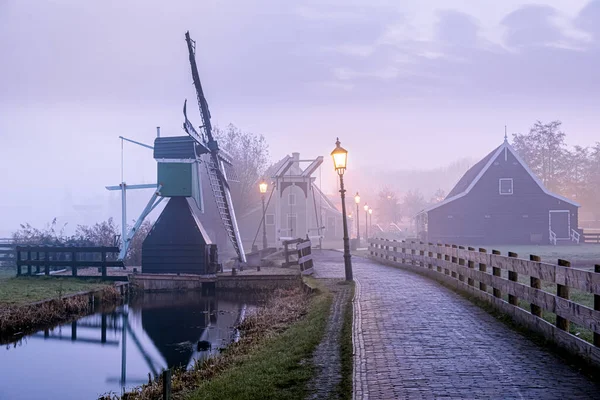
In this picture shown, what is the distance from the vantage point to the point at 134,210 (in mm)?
145500

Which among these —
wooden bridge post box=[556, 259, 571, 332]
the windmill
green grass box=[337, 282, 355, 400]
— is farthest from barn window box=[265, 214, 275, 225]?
wooden bridge post box=[556, 259, 571, 332]

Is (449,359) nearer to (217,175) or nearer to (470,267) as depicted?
(470,267)

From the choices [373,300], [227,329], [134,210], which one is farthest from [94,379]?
[134,210]

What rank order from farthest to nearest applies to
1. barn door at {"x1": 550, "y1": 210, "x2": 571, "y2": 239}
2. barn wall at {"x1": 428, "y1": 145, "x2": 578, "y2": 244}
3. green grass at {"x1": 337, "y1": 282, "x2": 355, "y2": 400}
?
1. barn wall at {"x1": 428, "y1": 145, "x2": 578, "y2": 244}
2. barn door at {"x1": 550, "y1": 210, "x2": 571, "y2": 239}
3. green grass at {"x1": 337, "y1": 282, "x2": 355, "y2": 400}

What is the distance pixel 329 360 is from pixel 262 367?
1.02 metres

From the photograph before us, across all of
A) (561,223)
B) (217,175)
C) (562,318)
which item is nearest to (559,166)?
(561,223)

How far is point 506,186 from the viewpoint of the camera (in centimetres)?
5169

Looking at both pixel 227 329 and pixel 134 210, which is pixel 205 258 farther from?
pixel 134 210

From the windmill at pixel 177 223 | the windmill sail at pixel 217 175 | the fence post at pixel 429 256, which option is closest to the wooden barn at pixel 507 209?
the windmill sail at pixel 217 175

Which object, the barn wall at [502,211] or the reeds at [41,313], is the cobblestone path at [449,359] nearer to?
the reeds at [41,313]

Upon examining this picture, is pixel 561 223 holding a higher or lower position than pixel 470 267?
higher

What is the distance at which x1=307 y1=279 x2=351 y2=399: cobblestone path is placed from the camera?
23.4 feet

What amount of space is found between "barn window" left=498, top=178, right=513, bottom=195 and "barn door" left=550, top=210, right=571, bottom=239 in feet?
13.7

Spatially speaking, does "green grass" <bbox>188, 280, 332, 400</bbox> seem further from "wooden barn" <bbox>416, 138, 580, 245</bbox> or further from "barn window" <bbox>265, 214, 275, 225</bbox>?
"barn window" <bbox>265, 214, 275, 225</bbox>
